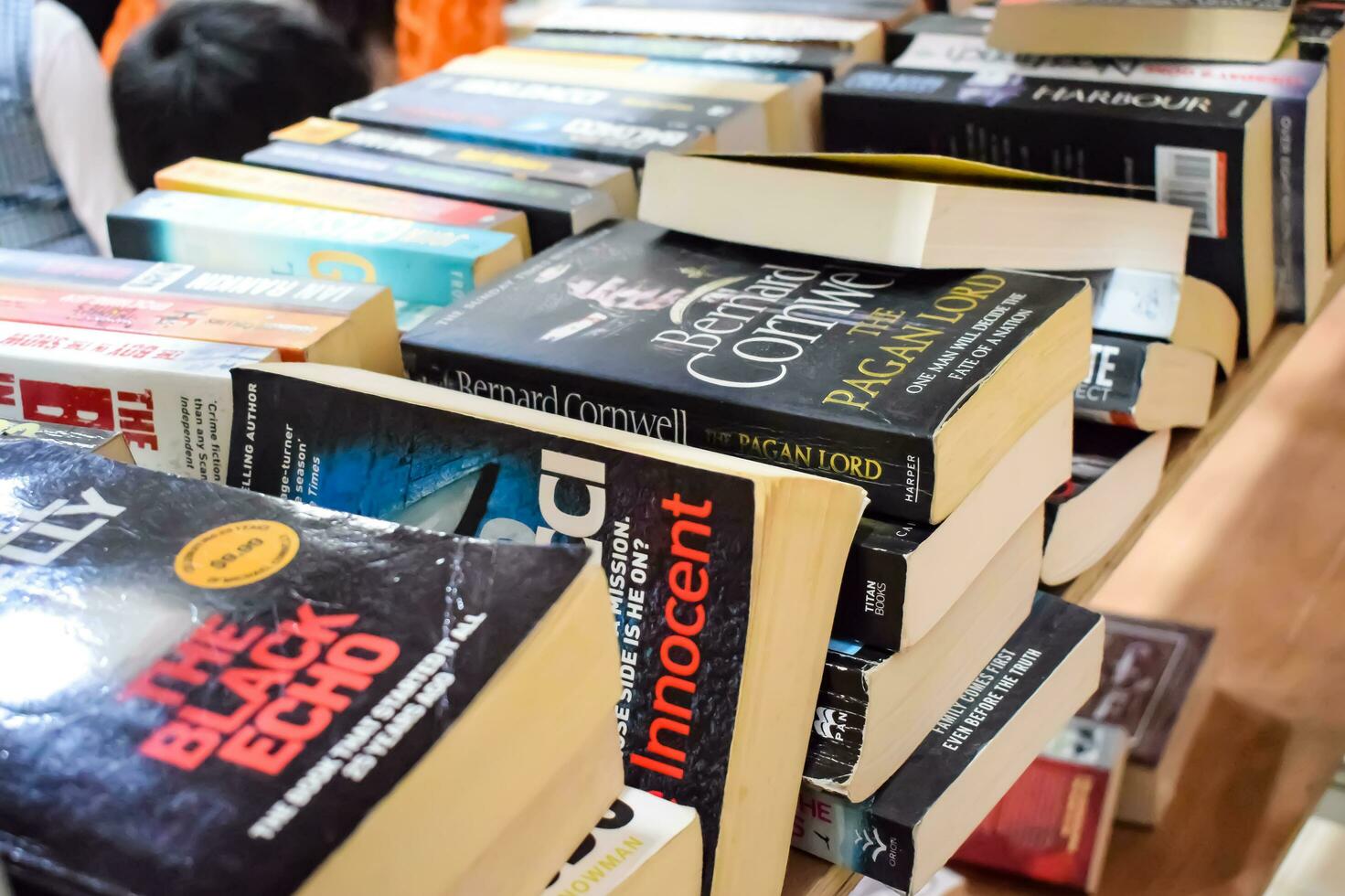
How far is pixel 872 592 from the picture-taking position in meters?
0.48

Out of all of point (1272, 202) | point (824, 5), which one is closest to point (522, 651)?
point (1272, 202)

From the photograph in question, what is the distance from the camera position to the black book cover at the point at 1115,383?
2.26ft

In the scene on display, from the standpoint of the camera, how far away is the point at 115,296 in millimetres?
610

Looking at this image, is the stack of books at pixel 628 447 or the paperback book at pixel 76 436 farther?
the paperback book at pixel 76 436

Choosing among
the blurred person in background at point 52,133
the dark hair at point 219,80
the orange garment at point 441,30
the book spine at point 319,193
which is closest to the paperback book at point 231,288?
the book spine at point 319,193

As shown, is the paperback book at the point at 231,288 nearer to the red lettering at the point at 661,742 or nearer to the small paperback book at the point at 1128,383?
the red lettering at the point at 661,742

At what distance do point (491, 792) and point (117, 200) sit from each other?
1.33m

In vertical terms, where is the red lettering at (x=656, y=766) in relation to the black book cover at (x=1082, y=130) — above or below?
below

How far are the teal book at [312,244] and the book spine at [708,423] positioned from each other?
100 millimetres

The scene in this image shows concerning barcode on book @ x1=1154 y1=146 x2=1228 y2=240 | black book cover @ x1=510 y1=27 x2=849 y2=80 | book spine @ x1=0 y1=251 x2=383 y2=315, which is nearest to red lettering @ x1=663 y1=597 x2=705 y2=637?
book spine @ x1=0 y1=251 x2=383 y2=315

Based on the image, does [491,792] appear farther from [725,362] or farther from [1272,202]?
[1272,202]

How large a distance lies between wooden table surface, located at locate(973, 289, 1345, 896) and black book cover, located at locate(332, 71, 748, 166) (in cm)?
73

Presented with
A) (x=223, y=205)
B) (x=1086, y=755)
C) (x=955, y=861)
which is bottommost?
(x=955, y=861)

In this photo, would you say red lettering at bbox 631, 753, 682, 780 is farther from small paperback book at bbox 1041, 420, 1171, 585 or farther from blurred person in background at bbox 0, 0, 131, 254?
blurred person in background at bbox 0, 0, 131, 254
